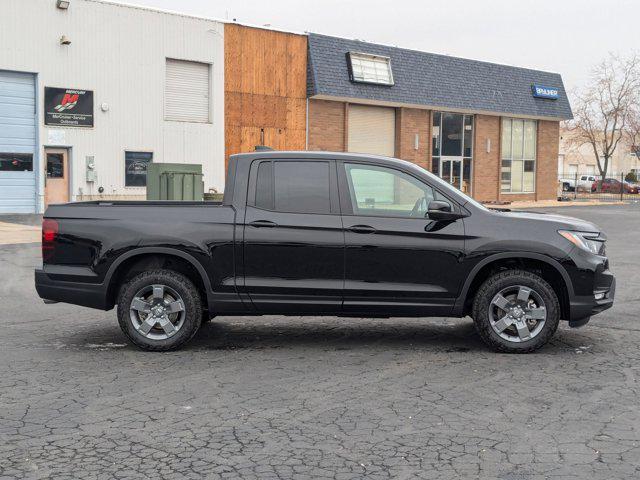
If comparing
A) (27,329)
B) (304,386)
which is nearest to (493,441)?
(304,386)

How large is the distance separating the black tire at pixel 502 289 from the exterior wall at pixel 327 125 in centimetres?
2765

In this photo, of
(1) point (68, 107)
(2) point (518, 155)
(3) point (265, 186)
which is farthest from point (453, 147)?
(3) point (265, 186)

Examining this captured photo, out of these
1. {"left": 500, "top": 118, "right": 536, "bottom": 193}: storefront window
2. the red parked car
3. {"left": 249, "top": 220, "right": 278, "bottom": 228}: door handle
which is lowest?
{"left": 249, "top": 220, "right": 278, "bottom": 228}: door handle

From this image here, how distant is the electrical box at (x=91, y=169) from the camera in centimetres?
2856

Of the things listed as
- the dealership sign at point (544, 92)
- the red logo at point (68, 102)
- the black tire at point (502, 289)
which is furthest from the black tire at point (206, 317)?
the dealership sign at point (544, 92)

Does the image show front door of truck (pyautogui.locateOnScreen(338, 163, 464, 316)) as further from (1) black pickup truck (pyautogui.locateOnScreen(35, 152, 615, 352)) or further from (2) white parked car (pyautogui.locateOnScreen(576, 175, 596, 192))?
(2) white parked car (pyautogui.locateOnScreen(576, 175, 596, 192))

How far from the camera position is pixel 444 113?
Result: 132ft

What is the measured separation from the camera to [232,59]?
32031 mm

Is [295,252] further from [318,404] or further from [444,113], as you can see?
[444,113]

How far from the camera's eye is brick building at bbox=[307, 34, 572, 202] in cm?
Result: 3500

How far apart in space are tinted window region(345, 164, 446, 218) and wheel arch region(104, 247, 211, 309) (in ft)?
Answer: 4.99

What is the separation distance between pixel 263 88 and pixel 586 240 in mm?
26907

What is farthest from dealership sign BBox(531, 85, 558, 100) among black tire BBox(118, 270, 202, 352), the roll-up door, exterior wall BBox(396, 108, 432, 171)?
black tire BBox(118, 270, 202, 352)

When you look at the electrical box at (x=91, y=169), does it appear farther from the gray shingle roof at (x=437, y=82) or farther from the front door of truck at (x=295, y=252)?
the front door of truck at (x=295, y=252)
